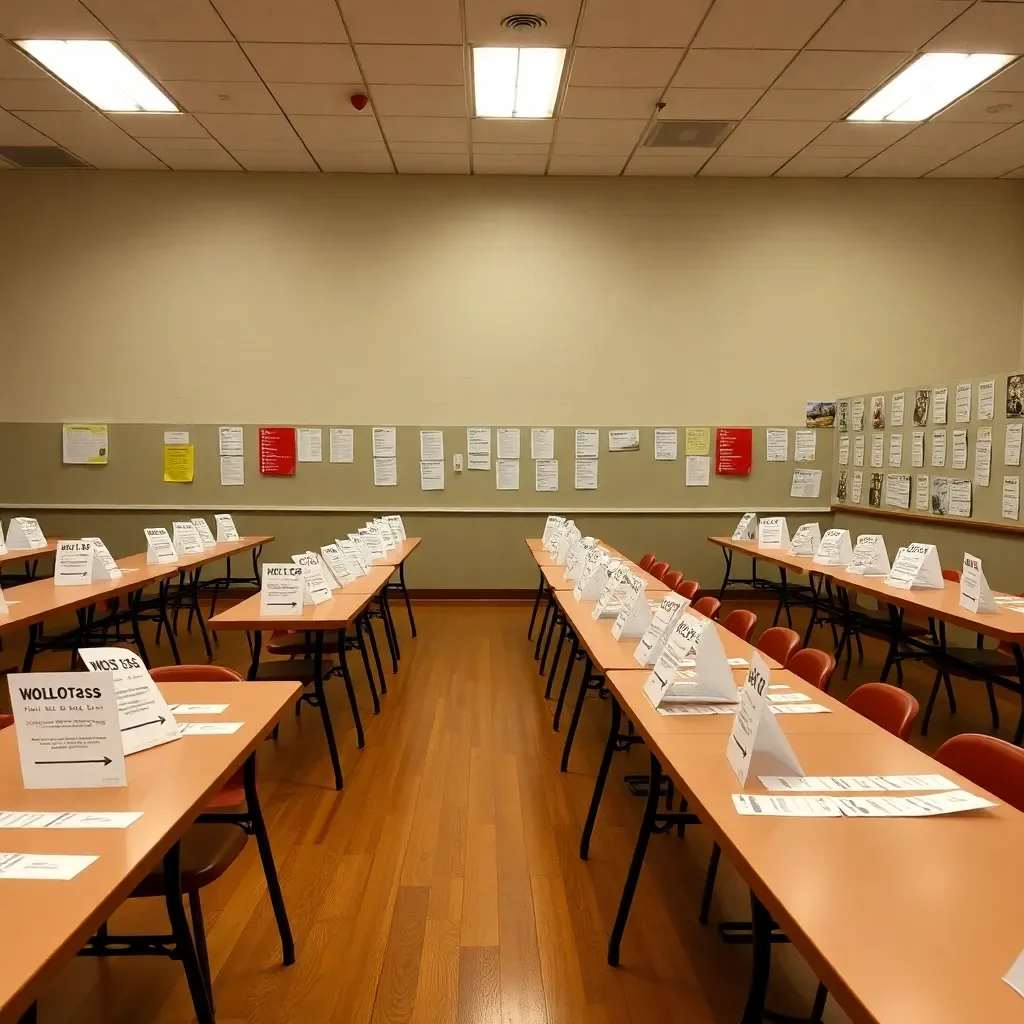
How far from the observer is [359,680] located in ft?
17.7

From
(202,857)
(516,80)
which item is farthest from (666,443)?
(202,857)

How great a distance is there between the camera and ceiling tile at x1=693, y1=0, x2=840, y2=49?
15.8ft

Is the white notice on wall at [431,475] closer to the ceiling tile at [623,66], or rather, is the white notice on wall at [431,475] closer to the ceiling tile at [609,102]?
the ceiling tile at [609,102]

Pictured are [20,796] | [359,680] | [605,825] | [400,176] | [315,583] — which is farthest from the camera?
[400,176]

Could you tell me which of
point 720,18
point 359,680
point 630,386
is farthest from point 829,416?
point 359,680

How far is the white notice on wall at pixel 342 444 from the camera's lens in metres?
7.98

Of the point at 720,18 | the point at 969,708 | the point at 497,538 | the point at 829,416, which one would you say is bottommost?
the point at 969,708

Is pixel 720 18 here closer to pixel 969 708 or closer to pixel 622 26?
pixel 622 26

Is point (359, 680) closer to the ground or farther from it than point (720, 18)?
closer to the ground

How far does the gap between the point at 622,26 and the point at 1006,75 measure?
3071mm

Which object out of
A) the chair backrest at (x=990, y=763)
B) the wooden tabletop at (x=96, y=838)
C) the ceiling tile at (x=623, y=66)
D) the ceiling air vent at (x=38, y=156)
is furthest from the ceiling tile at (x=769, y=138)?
the wooden tabletop at (x=96, y=838)

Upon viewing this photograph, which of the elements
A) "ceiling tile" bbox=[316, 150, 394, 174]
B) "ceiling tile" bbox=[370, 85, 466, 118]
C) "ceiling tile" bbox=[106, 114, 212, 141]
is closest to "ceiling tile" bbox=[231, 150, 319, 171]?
"ceiling tile" bbox=[316, 150, 394, 174]

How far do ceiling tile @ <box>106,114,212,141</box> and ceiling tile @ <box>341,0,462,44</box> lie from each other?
2.23 meters

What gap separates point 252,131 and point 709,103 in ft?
13.0
